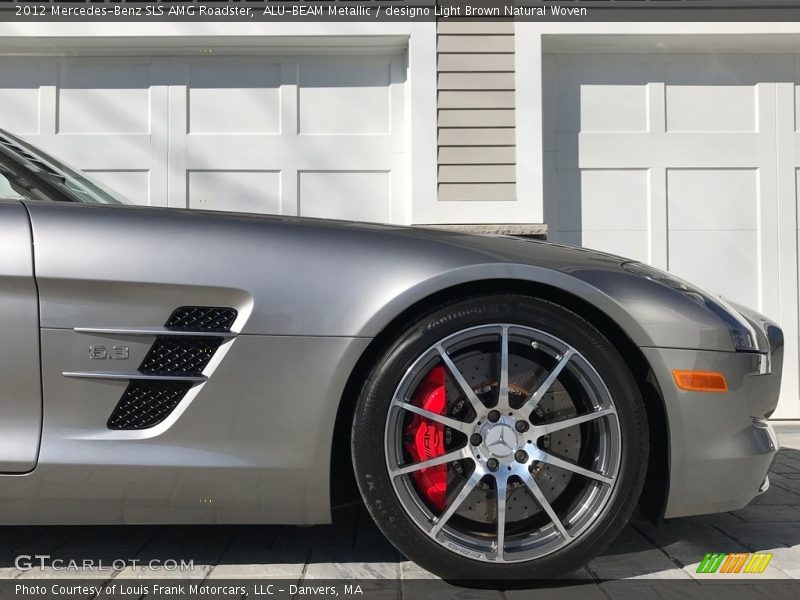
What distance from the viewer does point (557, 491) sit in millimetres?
1826

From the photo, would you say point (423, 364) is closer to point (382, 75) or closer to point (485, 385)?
point (485, 385)

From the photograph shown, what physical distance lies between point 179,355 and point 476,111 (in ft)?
11.8

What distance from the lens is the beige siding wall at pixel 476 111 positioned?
484 cm

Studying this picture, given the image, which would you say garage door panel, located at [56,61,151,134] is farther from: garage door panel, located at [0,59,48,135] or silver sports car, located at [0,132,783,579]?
silver sports car, located at [0,132,783,579]

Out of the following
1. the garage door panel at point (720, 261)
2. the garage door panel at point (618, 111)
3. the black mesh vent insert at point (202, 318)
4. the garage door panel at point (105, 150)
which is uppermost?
the garage door panel at point (618, 111)

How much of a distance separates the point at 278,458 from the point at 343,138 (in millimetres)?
3505

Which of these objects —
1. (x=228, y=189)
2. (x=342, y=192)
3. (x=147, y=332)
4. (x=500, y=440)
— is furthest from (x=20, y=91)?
(x=500, y=440)

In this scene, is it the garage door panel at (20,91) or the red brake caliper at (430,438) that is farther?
the garage door panel at (20,91)

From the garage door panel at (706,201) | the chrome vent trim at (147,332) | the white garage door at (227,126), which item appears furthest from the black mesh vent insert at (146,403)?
the garage door panel at (706,201)

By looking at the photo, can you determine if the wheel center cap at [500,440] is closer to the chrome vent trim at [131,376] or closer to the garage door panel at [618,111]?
the chrome vent trim at [131,376]

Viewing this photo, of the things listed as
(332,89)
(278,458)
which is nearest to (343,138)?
(332,89)

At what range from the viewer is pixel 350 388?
1.84 m

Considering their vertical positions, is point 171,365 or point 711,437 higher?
point 171,365
